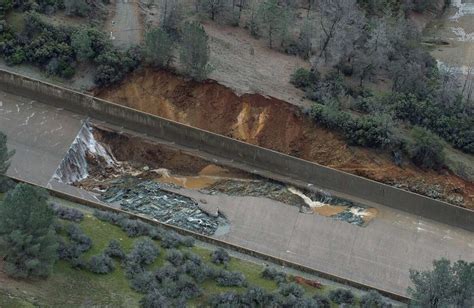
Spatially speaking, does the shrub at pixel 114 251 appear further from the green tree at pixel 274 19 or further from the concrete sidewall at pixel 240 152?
the green tree at pixel 274 19

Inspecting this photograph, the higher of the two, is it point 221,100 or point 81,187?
point 221,100

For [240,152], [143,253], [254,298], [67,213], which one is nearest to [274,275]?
[254,298]

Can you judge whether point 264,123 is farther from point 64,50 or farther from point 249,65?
point 64,50

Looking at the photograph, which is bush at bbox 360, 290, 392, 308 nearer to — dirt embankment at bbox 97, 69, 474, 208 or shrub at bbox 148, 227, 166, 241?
dirt embankment at bbox 97, 69, 474, 208

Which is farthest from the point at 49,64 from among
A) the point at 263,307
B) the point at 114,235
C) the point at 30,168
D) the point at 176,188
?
the point at 263,307

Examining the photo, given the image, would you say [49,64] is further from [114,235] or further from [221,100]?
[114,235]

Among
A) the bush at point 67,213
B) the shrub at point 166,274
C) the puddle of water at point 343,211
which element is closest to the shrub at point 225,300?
the shrub at point 166,274
